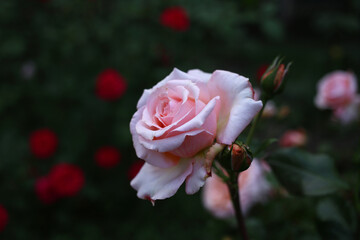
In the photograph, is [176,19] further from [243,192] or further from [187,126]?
[187,126]

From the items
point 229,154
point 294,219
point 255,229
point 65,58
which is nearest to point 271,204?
point 294,219

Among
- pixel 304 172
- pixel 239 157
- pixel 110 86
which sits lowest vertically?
pixel 110 86

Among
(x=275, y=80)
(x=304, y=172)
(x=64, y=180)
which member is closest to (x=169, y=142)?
(x=275, y=80)

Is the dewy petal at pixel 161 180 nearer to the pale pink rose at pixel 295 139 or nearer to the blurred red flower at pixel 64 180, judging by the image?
the pale pink rose at pixel 295 139

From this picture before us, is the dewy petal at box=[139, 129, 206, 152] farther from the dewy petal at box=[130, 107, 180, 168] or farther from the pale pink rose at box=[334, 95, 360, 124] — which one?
the pale pink rose at box=[334, 95, 360, 124]

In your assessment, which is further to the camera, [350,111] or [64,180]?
[64,180]

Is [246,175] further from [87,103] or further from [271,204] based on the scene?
[87,103]

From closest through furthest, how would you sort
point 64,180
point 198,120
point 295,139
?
1. point 198,120
2. point 295,139
3. point 64,180
